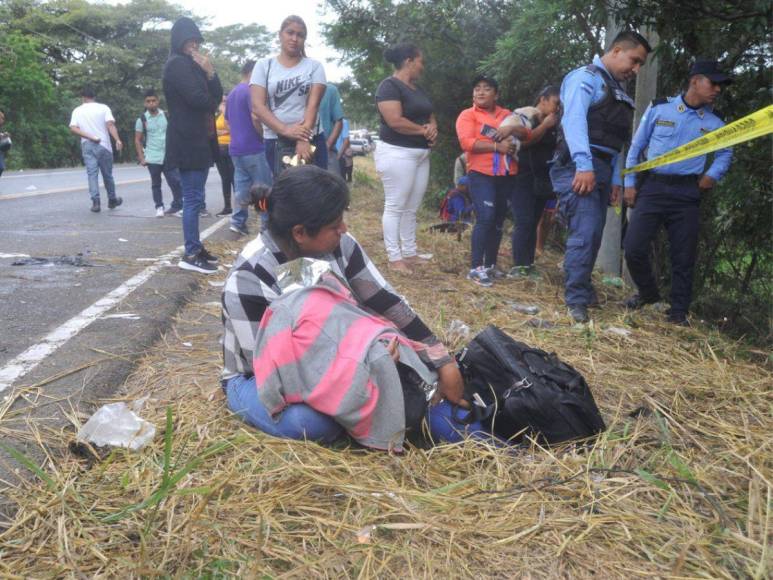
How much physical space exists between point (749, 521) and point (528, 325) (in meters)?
2.46

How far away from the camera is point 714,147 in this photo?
399 cm

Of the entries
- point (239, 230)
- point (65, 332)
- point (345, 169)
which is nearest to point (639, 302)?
point (65, 332)

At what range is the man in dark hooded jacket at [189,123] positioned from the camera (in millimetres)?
5527

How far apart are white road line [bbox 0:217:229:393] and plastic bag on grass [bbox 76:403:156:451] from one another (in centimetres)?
70

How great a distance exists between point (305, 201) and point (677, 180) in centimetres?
321

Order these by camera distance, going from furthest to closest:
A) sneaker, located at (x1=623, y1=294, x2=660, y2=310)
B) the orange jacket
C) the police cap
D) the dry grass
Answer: the orange jacket < sneaker, located at (x1=623, y1=294, x2=660, y2=310) < the police cap < the dry grass

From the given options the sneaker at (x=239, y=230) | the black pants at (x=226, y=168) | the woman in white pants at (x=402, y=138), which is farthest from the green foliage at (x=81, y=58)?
the woman in white pants at (x=402, y=138)

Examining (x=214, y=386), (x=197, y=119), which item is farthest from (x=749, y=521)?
(x=197, y=119)

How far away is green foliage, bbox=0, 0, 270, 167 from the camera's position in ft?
94.3

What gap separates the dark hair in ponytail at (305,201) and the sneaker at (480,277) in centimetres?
313

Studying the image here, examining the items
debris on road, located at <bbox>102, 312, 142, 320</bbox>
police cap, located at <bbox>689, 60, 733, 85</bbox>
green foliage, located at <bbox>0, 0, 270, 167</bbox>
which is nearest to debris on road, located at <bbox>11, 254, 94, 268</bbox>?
debris on road, located at <bbox>102, 312, 142, 320</bbox>

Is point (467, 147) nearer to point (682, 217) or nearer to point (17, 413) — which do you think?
point (682, 217)

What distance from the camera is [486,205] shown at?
5676 mm

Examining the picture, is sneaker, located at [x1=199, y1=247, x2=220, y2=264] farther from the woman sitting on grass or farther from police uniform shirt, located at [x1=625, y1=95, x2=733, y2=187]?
police uniform shirt, located at [x1=625, y1=95, x2=733, y2=187]
